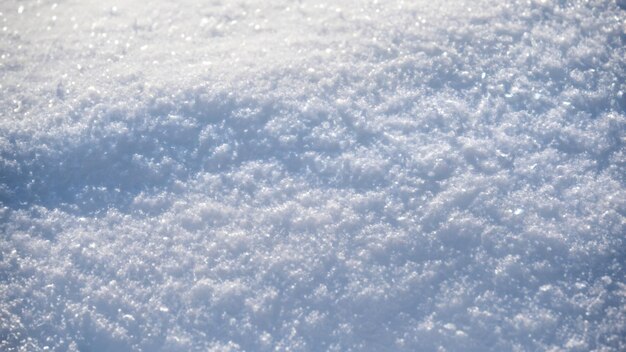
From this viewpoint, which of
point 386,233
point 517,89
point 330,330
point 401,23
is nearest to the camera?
point 330,330

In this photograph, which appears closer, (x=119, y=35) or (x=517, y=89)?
(x=517, y=89)

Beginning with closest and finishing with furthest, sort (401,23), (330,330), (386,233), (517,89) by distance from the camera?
(330,330), (386,233), (517,89), (401,23)

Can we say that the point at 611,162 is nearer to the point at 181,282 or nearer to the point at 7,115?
the point at 181,282

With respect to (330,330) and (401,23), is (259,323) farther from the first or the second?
(401,23)

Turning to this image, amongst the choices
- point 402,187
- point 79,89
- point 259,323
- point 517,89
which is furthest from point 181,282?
point 517,89

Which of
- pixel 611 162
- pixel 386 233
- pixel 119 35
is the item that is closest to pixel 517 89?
pixel 611 162

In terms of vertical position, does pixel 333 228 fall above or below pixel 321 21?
below

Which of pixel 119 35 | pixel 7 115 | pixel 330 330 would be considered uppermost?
pixel 119 35
